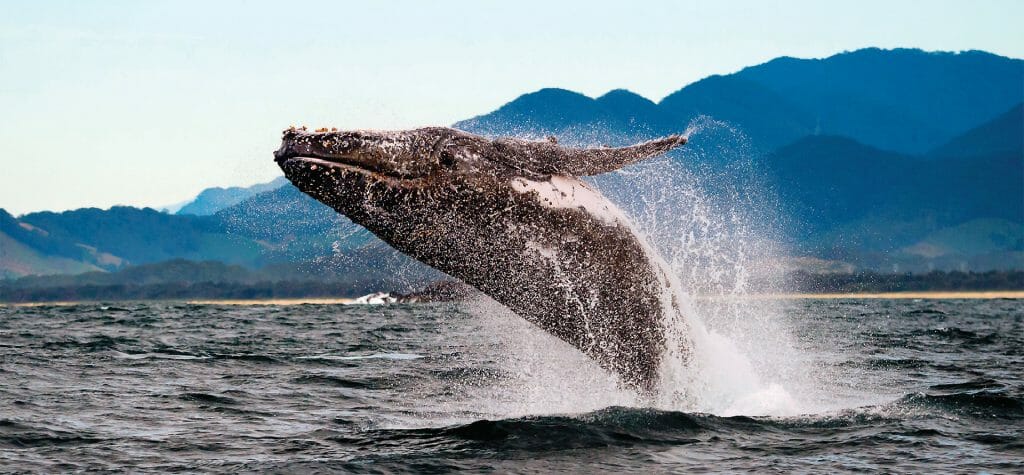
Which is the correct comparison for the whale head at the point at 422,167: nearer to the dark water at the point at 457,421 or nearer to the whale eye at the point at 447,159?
the whale eye at the point at 447,159

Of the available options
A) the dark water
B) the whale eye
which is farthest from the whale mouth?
the dark water

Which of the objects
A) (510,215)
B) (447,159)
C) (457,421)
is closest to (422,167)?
(447,159)

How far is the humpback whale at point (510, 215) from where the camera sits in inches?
361

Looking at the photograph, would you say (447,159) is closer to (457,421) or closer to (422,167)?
(422,167)

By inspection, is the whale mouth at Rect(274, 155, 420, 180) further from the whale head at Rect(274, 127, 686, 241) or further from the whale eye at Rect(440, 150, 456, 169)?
the whale eye at Rect(440, 150, 456, 169)

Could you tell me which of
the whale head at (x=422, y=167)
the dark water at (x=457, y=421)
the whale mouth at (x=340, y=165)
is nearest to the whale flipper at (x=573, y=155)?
the whale head at (x=422, y=167)

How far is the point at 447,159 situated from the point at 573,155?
1175mm

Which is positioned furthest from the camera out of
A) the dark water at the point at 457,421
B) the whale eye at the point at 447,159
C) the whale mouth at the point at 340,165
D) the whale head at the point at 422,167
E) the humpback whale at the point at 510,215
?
the whale eye at the point at 447,159

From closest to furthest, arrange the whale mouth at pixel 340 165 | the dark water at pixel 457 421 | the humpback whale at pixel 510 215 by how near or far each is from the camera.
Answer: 1. the whale mouth at pixel 340 165
2. the humpback whale at pixel 510 215
3. the dark water at pixel 457 421

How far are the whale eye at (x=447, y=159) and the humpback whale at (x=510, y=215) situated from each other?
0.01 meters

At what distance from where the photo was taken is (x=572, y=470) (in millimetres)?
8906

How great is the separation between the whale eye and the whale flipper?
0.49m

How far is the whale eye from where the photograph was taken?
31.1 feet

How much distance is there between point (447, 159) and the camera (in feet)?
31.2
